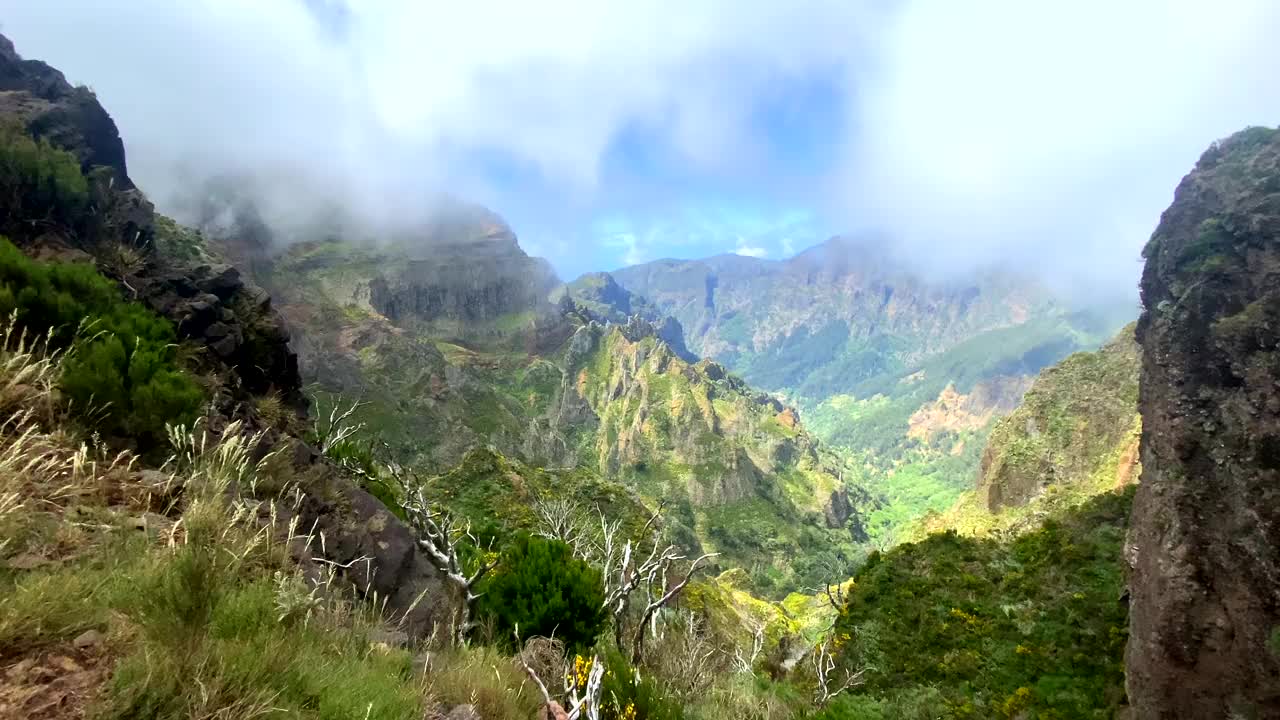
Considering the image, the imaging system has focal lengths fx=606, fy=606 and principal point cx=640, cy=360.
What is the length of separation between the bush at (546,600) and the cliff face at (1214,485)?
13.1 m

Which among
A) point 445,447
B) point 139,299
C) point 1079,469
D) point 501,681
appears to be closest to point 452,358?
point 445,447

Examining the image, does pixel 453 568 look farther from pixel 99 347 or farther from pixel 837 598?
→ pixel 837 598

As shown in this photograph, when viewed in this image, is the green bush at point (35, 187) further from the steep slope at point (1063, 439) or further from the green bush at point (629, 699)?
the steep slope at point (1063, 439)

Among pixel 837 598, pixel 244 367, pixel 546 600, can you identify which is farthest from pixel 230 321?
pixel 837 598

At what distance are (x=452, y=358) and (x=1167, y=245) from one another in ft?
572

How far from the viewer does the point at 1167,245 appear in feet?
64.7

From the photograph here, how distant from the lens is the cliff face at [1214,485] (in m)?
12.9

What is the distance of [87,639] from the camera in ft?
10.6

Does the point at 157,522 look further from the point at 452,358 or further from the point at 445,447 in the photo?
the point at 452,358

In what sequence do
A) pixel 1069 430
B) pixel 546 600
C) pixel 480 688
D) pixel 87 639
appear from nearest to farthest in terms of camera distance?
1. pixel 87 639
2. pixel 480 688
3. pixel 546 600
4. pixel 1069 430

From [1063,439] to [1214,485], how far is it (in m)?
57.6

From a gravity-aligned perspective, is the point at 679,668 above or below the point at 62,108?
below

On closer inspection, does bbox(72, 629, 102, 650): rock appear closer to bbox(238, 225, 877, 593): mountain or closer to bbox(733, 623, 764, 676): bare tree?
bbox(733, 623, 764, 676): bare tree

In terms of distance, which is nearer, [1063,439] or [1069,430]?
[1069,430]
